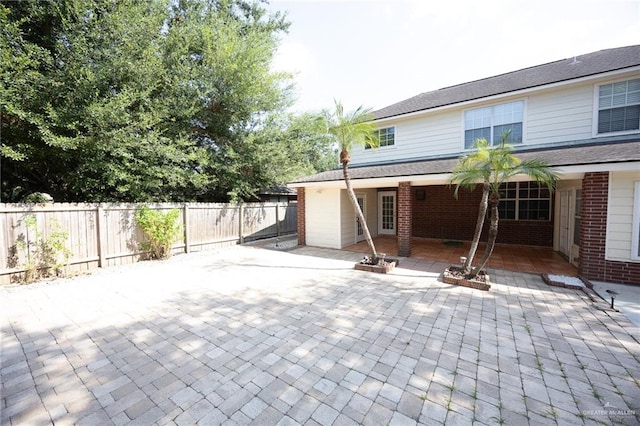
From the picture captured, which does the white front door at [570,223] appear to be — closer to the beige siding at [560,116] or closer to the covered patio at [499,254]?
the covered patio at [499,254]

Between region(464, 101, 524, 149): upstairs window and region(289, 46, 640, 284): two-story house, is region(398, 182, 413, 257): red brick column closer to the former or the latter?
region(289, 46, 640, 284): two-story house

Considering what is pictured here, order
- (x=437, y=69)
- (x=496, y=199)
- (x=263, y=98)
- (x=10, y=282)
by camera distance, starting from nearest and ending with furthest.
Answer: (x=496, y=199) → (x=10, y=282) → (x=437, y=69) → (x=263, y=98)

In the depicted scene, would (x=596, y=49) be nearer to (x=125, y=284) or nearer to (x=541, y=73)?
(x=541, y=73)

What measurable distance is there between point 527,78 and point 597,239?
6.60 meters

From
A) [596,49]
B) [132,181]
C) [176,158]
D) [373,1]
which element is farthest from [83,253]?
[596,49]

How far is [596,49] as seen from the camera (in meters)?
9.81

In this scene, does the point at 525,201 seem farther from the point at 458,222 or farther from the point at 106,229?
the point at 106,229

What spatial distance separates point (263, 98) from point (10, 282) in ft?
35.3

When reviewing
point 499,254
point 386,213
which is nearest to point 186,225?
point 386,213

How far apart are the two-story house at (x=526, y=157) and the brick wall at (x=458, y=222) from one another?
0.04 meters

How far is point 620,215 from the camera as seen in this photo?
18.7ft

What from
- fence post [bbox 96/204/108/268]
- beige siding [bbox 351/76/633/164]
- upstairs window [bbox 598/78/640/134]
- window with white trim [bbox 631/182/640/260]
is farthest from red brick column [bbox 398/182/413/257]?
fence post [bbox 96/204/108/268]

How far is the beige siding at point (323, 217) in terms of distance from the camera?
10125 millimetres

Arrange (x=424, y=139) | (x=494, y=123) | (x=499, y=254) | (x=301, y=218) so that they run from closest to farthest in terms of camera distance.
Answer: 1. (x=499, y=254)
2. (x=494, y=123)
3. (x=424, y=139)
4. (x=301, y=218)
